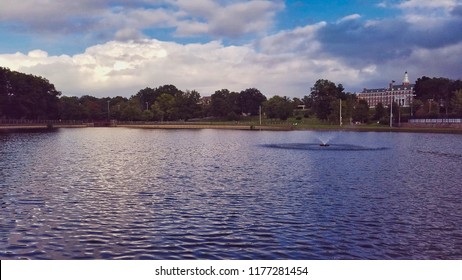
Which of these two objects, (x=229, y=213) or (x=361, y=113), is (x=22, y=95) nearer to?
(x=361, y=113)

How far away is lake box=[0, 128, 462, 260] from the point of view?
749 inches

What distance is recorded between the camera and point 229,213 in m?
25.5

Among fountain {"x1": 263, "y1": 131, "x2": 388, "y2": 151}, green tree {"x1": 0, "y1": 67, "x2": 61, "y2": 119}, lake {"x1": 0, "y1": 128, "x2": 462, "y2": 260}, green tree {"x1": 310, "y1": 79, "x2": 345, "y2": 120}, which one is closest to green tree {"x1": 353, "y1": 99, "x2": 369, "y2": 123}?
green tree {"x1": 310, "y1": 79, "x2": 345, "y2": 120}

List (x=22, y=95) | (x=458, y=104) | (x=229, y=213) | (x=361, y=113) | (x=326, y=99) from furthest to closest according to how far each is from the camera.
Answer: (x=326, y=99) → (x=361, y=113) → (x=22, y=95) → (x=458, y=104) → (x=229, y=213)

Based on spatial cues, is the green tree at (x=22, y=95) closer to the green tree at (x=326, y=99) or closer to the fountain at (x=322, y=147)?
the green tree at (x=326, y=99)

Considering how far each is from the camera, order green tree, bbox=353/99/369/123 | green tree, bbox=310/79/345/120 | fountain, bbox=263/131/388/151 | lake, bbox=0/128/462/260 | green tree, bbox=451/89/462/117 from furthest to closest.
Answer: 1. green tree, bbox=310/79/345/120
2. green tree, bbox=353/99/369/123
3. green tree, bbox=451/89/462/117
4. fountain, bbox=263/131/388/151
5. lake, bbox=0/128/462/260

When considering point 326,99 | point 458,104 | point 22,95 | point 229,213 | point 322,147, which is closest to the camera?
point 229,213

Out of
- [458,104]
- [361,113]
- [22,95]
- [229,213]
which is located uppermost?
[22,95]

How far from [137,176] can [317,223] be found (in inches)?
839

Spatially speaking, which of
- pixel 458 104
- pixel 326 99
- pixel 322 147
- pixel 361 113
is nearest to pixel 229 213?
pixel 322 147

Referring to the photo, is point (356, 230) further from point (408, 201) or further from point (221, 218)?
point (408, 201)

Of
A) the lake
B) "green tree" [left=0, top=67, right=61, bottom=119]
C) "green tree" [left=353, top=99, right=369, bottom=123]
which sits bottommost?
the lake

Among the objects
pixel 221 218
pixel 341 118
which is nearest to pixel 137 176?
pixel 221 218

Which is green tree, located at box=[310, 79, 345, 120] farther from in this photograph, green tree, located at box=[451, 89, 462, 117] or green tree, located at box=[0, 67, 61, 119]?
green tree, located at box=[0, 67, 61, 119]
